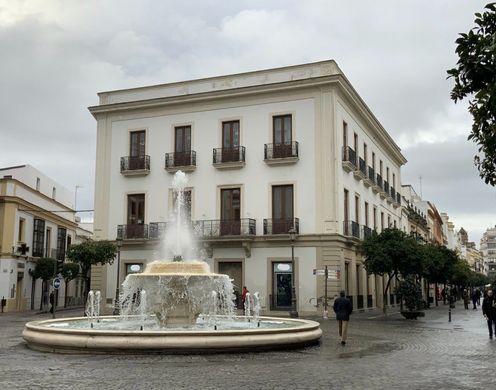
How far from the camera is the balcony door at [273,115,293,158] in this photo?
29422 millimetres

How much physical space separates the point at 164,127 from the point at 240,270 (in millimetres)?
8957

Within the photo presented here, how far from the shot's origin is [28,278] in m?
39.7

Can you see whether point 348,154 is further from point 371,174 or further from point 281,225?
point 371,174

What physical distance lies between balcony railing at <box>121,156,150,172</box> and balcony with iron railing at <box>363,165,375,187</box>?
40.9 ft

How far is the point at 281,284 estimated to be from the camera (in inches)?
1136

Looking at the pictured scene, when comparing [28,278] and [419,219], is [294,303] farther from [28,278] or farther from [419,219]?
[419,219]

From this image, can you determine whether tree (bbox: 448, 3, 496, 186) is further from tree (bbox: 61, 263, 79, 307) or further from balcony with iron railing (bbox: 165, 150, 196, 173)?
tree (bbox: 61, 263, 79, 307)

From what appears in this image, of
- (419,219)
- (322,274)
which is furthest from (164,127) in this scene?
(419,219)

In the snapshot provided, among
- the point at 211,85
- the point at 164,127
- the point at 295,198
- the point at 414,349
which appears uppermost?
the point at 211,85

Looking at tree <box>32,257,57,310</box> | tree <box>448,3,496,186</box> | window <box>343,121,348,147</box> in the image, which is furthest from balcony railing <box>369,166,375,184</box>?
tree <box>448,3,496,186</box>

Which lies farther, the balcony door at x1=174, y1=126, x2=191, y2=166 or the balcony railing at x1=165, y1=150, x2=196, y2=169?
the balcony door at x1=174, y1=126, x2=191, y2=166

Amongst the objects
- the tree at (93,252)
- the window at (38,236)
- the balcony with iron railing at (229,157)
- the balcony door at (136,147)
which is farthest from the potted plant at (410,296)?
the window at (38,236)

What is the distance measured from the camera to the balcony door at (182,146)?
31469 mm

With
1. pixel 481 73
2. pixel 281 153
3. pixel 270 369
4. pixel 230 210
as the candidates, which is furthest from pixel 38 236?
pixel 481 73
